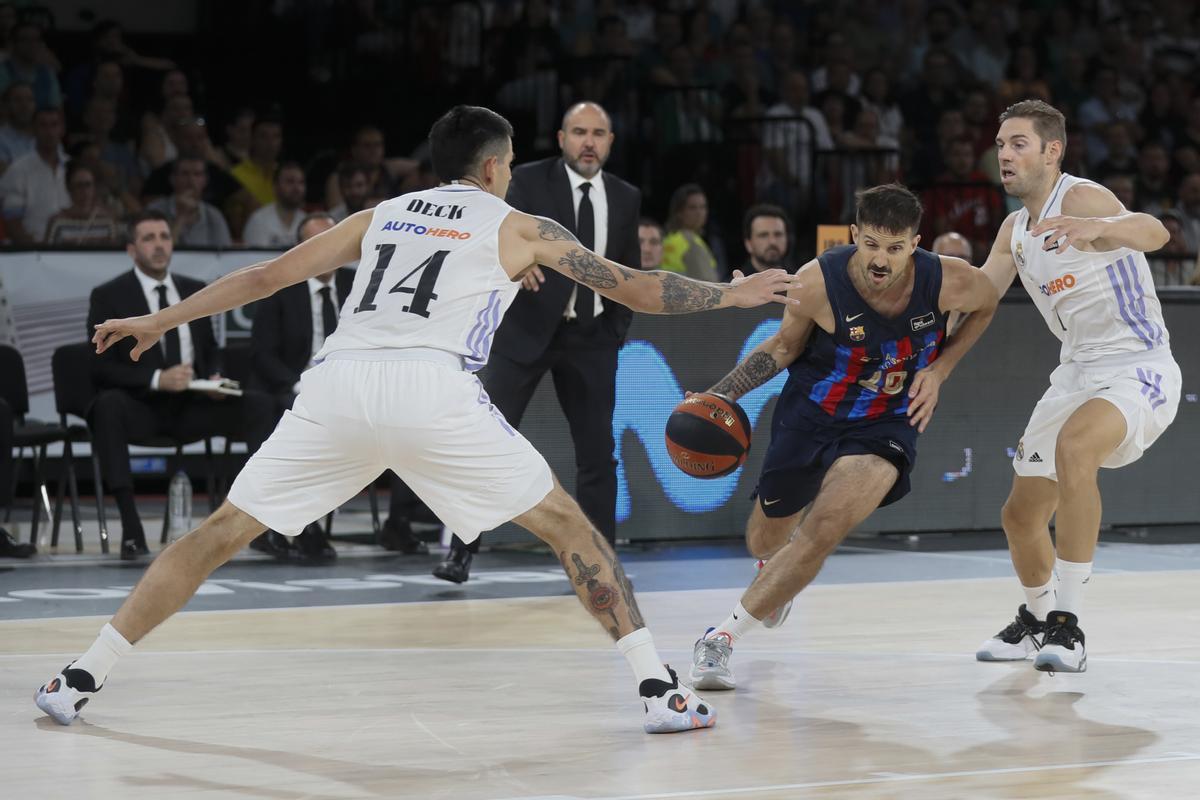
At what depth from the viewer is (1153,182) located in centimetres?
1648

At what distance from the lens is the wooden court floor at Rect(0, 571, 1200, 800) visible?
4.65 meters

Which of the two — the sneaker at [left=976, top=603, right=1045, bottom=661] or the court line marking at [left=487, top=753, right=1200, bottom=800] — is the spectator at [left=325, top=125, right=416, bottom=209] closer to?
the sneaker at [left=976, top=603, right=1045, bottom=661]

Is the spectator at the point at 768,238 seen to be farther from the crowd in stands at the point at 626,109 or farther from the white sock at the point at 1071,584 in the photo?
the white sock at the point at 1071,584

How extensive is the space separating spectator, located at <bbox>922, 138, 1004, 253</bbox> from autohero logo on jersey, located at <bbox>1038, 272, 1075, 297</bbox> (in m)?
7.88

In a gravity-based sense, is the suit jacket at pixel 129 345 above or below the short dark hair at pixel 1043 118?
below

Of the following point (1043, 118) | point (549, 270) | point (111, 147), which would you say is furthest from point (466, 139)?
Answer: point (111, 147)

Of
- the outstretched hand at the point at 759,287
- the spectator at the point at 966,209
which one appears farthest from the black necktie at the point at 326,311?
the spectator at the point at 966,209

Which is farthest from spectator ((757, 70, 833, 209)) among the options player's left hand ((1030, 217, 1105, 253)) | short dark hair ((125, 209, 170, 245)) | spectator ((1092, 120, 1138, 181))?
player's left hand ((1030, 217, 1105, 253))

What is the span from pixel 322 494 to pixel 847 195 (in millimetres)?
10714

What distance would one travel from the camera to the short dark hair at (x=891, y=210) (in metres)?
6.11

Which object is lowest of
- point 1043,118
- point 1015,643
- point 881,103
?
point 1015,643

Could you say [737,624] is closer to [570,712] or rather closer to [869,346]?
[570,712]

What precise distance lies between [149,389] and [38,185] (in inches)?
140

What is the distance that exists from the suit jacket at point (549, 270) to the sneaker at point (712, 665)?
111 inches
